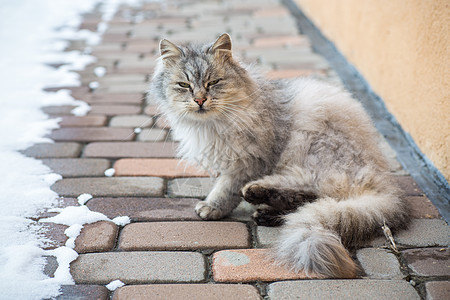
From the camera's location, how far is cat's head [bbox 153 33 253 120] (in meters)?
2.68

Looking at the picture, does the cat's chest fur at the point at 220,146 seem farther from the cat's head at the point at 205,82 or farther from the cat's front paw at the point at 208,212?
the cat's front paw at the point at 208,212

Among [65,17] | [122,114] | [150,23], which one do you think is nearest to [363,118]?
[122,114]

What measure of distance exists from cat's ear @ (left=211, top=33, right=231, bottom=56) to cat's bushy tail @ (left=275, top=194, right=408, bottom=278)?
1.00 meters

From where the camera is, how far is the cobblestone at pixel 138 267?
2.08 metres

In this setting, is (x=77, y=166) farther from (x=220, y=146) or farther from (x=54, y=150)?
(x=220, y=146)

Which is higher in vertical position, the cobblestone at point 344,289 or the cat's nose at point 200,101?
the cat's nose at point 200,101

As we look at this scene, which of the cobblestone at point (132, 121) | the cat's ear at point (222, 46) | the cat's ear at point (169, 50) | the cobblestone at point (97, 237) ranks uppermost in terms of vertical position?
the cobblestone at point (132, 121)

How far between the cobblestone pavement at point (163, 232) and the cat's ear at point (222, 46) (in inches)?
32.0

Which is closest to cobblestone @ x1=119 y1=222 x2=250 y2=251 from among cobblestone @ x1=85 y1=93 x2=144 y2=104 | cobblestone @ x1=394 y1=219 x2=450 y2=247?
cobblestone @ x1=394 y1=219 x2=450 y2=247

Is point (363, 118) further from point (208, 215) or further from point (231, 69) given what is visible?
point (208, 215)

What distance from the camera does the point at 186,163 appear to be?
314cm

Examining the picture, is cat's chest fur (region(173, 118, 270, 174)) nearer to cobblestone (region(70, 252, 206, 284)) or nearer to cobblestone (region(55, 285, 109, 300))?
cobblestone (region(70, 252, 206, 284))

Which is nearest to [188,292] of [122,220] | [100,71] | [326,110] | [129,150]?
[122,220]

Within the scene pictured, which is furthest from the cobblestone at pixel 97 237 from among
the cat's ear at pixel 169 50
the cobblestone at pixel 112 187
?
the cat's ear at pixel 169 50
